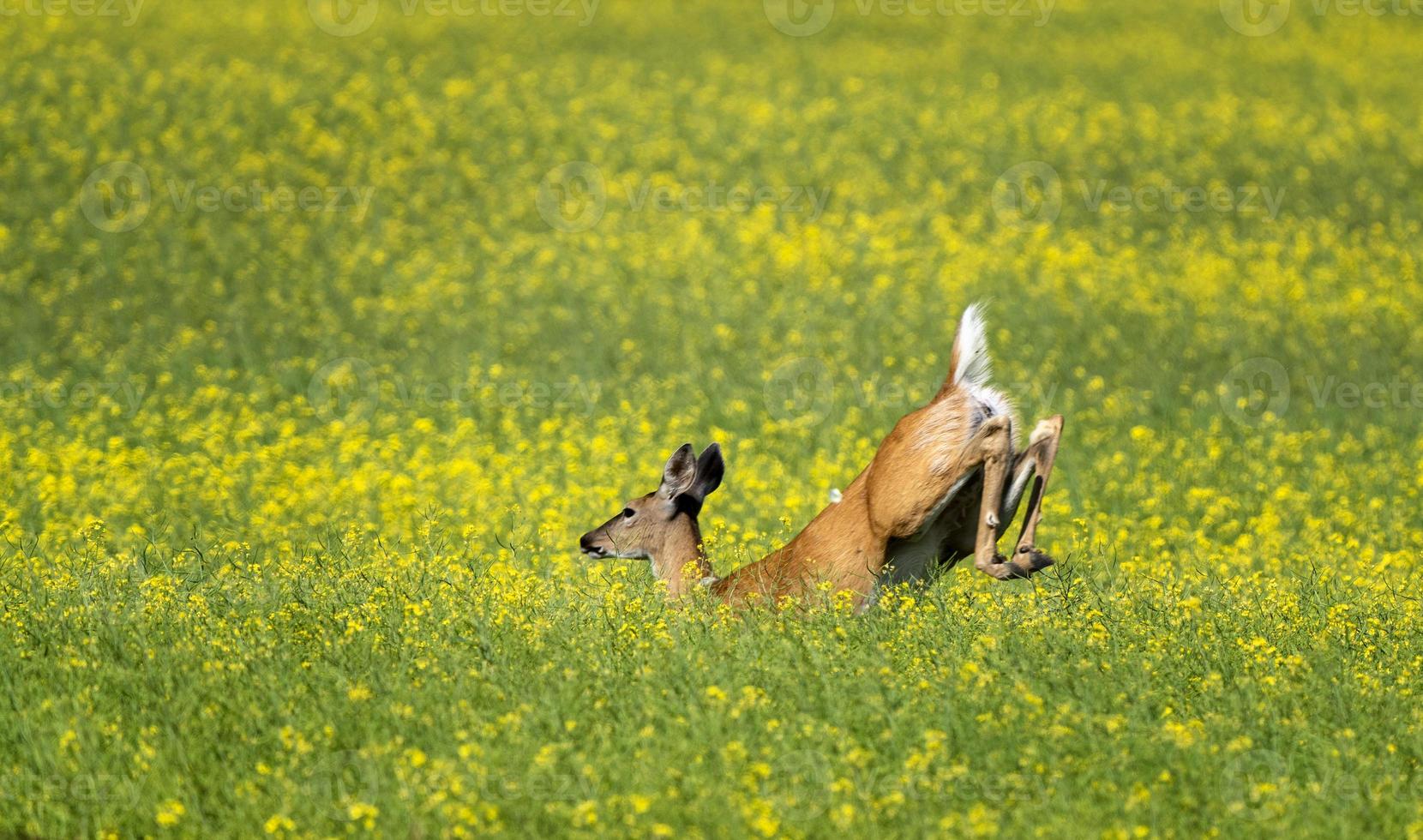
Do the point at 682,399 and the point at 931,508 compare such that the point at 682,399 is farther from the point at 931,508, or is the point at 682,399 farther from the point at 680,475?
the point at 931,508

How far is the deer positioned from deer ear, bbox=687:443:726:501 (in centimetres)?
8

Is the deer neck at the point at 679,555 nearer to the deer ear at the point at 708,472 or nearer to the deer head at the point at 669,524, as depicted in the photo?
the deer head at the point at 669,524

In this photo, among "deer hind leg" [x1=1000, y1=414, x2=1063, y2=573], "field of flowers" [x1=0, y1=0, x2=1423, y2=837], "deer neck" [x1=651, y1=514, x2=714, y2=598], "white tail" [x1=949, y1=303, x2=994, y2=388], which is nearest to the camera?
"field of flowers" [x1=0, y1=0, x2=1423, y2=837]

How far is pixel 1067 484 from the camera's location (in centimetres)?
1177

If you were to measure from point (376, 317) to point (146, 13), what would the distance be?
13.2 m

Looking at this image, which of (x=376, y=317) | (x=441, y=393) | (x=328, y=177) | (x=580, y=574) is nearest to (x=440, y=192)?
(x=328, y=177)

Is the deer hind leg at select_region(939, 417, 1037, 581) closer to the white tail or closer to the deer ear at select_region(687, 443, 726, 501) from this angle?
the white tail

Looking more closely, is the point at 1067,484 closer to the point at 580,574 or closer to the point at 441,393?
the point at 580,574

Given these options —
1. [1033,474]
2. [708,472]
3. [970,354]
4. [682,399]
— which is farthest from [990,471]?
[682,399]

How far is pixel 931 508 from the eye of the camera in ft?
22.8

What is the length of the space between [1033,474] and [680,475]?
1.88 metres

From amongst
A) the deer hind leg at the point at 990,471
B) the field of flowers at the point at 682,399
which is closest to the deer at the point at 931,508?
the deer hind leg at the point at 990,471

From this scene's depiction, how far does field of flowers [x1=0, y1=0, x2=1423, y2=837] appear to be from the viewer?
536 cm

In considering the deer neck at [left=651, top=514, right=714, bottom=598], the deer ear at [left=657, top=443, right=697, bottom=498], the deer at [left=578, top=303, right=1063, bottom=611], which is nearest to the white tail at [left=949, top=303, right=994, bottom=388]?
the deer at [left=578, top=303, right=1063, bottom=611]
